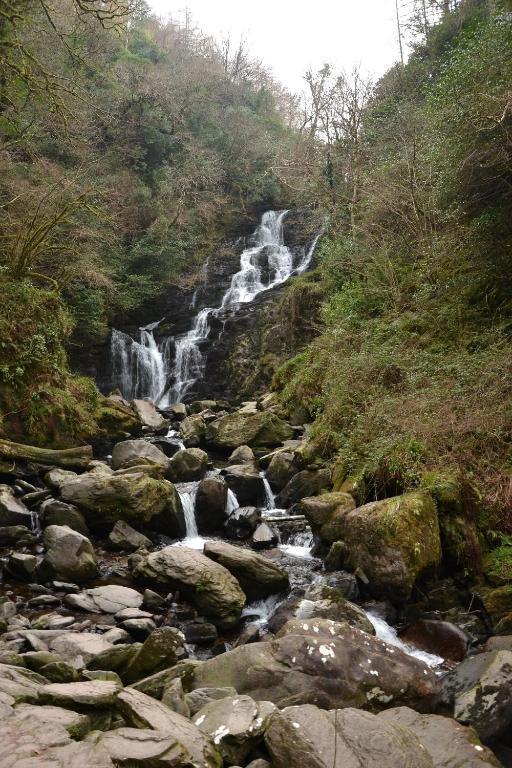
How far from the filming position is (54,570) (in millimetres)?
6867

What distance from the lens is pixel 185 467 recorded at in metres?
11.0

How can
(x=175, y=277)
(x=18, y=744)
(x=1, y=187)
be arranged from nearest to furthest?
1. (x=18, y=744)
2. (x=1, y=187)
3. (x=175, y=277)

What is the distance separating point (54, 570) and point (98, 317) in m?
12.4

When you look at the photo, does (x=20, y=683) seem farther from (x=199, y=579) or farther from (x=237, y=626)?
(x=237, y=626)

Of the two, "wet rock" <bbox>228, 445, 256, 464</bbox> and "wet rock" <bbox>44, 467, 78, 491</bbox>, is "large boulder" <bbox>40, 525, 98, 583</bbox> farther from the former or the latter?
"wet rock" <bbox>228, 445, 256, 464</bbox>

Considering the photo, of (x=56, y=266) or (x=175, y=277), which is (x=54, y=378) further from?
(x=175, y=277)

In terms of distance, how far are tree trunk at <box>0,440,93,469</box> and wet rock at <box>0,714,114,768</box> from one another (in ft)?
24.1

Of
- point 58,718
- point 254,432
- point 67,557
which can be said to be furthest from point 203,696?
point 254,432

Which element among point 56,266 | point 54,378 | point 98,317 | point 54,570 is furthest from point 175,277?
point 54,570

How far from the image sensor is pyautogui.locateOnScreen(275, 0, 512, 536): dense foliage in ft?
23.9

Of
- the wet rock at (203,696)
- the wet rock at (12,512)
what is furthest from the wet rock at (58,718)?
the wet rock at (12,512)

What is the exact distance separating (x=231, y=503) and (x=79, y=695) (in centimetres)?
650

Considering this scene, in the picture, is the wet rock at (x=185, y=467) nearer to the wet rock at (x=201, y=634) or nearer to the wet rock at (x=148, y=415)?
the wet rock at (x=148, y=415)

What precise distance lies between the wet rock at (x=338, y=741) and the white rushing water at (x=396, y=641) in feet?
5.95
